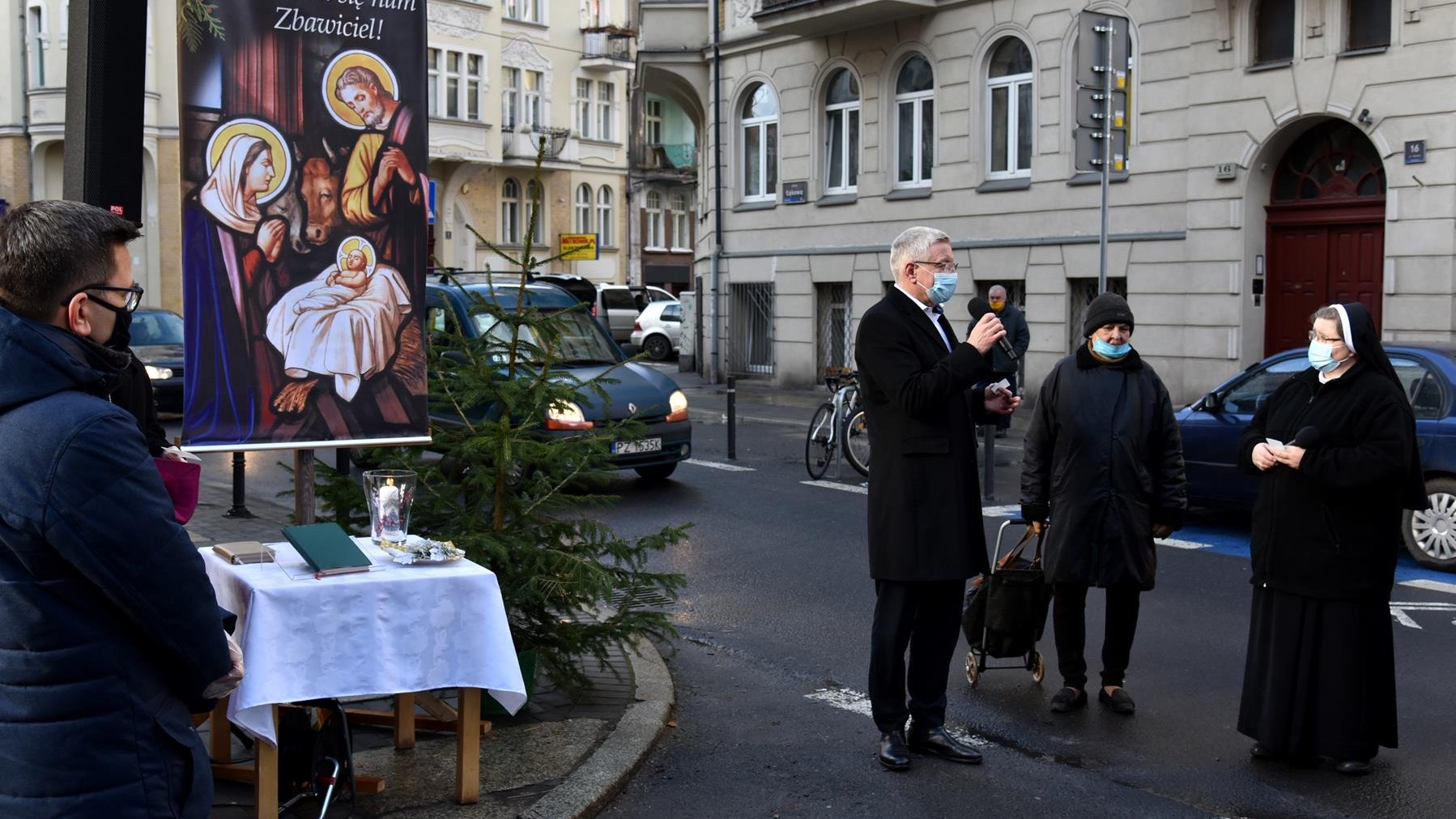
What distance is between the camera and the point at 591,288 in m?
20.1

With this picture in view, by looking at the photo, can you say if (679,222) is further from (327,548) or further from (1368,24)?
(327,548)

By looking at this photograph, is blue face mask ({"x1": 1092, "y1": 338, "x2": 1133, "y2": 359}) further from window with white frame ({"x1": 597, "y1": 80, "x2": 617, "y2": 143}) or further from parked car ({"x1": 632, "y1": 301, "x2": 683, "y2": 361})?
window with white frame ({"x1": 597, "y1": 80, "x2": 617, "y2": 143})

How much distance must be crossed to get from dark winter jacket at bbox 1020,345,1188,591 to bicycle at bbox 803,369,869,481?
8.12 meters

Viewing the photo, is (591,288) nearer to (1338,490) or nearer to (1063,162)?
(1063,162)

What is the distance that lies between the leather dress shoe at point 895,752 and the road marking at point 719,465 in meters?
9.79

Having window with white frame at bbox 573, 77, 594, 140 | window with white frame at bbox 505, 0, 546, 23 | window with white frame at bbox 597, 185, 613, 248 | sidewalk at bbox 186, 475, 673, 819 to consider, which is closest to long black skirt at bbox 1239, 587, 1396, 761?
sidewalk at bbox 186, 475, 673, 819

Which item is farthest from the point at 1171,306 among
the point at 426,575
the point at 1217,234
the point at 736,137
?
the point at 426,575

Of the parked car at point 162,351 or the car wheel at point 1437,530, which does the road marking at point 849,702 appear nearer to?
the car wheel at point 1437,530

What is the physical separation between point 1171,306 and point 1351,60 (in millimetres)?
3962

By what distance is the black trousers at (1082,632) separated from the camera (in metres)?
6.60

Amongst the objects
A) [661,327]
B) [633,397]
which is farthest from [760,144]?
[633,397]

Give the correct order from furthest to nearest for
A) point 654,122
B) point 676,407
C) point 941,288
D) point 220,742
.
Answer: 1. point 654,122
2. point 676,407
3. point 941,288
4. point 220,742

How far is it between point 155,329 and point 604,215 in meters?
38.4

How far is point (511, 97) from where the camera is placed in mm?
54000
